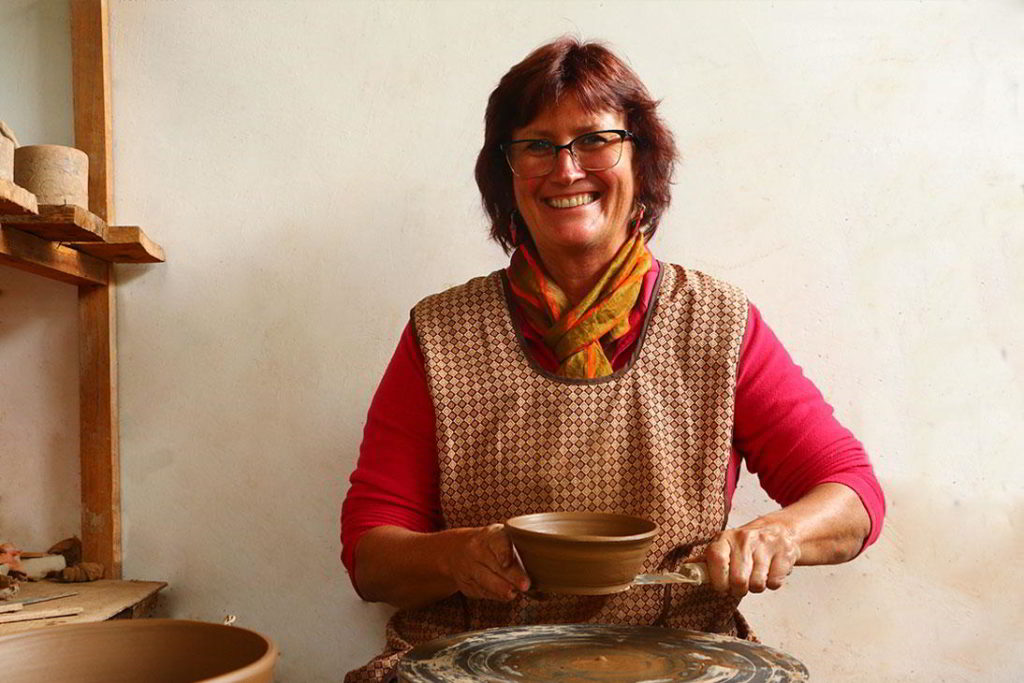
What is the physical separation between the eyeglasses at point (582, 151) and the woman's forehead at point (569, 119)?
0.01 meters

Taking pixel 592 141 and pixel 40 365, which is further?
pixel 40 365

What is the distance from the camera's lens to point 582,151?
67.4 inches

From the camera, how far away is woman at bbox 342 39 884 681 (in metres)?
1.65

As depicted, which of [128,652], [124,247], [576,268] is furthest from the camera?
[124,247]

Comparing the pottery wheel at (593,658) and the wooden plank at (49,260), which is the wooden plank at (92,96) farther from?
the pottery wheel at (593,658)

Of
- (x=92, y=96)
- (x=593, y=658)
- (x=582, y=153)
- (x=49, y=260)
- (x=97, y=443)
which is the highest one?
(x=92, y=96)

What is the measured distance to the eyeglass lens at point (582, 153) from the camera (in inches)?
67.2

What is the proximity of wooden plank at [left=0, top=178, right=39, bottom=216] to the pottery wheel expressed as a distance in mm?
863

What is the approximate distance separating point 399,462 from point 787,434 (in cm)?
70

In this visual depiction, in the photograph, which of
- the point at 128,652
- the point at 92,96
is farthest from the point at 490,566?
→ the point at 92,96

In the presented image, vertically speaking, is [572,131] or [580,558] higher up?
[572,131]

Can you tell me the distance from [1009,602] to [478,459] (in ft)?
3.98

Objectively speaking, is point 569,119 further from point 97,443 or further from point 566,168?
point 97,443

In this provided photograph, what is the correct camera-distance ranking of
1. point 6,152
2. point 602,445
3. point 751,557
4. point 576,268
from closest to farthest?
point 751,557 → point 6,152 → point 602,445 → point 576,268
